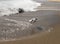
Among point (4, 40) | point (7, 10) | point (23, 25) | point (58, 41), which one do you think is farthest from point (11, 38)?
point (7, 10)

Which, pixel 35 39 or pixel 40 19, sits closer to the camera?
pixel 35 39

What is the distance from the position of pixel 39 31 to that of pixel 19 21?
0.17 m

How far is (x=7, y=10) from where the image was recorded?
3.78 ft

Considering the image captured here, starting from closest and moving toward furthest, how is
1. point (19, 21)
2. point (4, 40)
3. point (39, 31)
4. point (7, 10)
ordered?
point (4, 40), point (39, 31), point (19, 21), point (7, 10)

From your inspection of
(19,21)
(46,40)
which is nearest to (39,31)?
(46,40)

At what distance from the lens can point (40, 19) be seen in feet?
3.19

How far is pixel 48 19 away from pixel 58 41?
0.20 metres

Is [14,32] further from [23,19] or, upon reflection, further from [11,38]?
[23,19]

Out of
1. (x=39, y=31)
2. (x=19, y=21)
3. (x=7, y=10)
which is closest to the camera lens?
(x=39, y=31)

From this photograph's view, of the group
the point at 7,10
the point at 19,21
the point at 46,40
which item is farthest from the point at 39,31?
the point at 7,10

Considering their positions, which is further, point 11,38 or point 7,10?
point 7,10

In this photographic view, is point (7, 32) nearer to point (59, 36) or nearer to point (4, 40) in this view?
point (4, 40)

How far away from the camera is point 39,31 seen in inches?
32.9

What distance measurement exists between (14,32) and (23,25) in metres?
0.10
